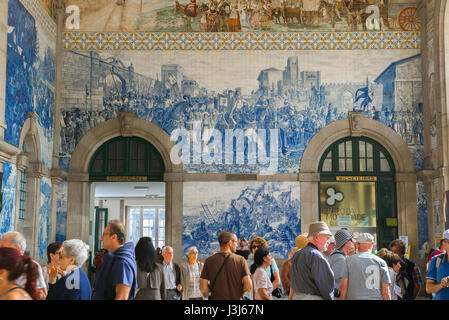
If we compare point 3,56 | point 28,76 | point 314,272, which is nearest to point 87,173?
point 28,76

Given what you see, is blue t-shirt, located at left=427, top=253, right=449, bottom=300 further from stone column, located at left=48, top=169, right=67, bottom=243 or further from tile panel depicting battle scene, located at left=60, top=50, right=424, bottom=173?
stone column, located at left=48, top=169, right=67, bottom=243

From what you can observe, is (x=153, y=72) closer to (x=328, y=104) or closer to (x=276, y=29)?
(x=276, y=29)

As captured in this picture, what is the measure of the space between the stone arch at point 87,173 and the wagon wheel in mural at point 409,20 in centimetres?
832

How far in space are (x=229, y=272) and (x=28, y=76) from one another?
11.3m

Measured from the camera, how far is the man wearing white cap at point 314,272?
6.99 metres

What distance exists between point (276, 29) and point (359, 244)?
44.0ft

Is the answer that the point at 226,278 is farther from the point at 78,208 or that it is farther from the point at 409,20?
the point at 409,20

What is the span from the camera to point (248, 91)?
19828 millimetres

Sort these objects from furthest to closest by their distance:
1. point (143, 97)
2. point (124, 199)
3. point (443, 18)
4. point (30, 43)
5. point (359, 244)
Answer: point (124, 199) → point (143, 97) → point (443, 18) → point (30, 43) → point (359, 244)

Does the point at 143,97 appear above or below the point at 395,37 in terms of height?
below

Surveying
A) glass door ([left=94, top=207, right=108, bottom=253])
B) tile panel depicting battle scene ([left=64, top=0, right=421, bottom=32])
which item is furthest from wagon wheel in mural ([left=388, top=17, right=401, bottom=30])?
glass door ([left=94, top=207, right=108, bottom=253])

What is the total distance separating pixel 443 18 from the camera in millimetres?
18531

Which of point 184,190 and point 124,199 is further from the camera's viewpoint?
point 124,199

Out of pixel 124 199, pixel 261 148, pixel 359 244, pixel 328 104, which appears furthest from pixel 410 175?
pixel 124 199
